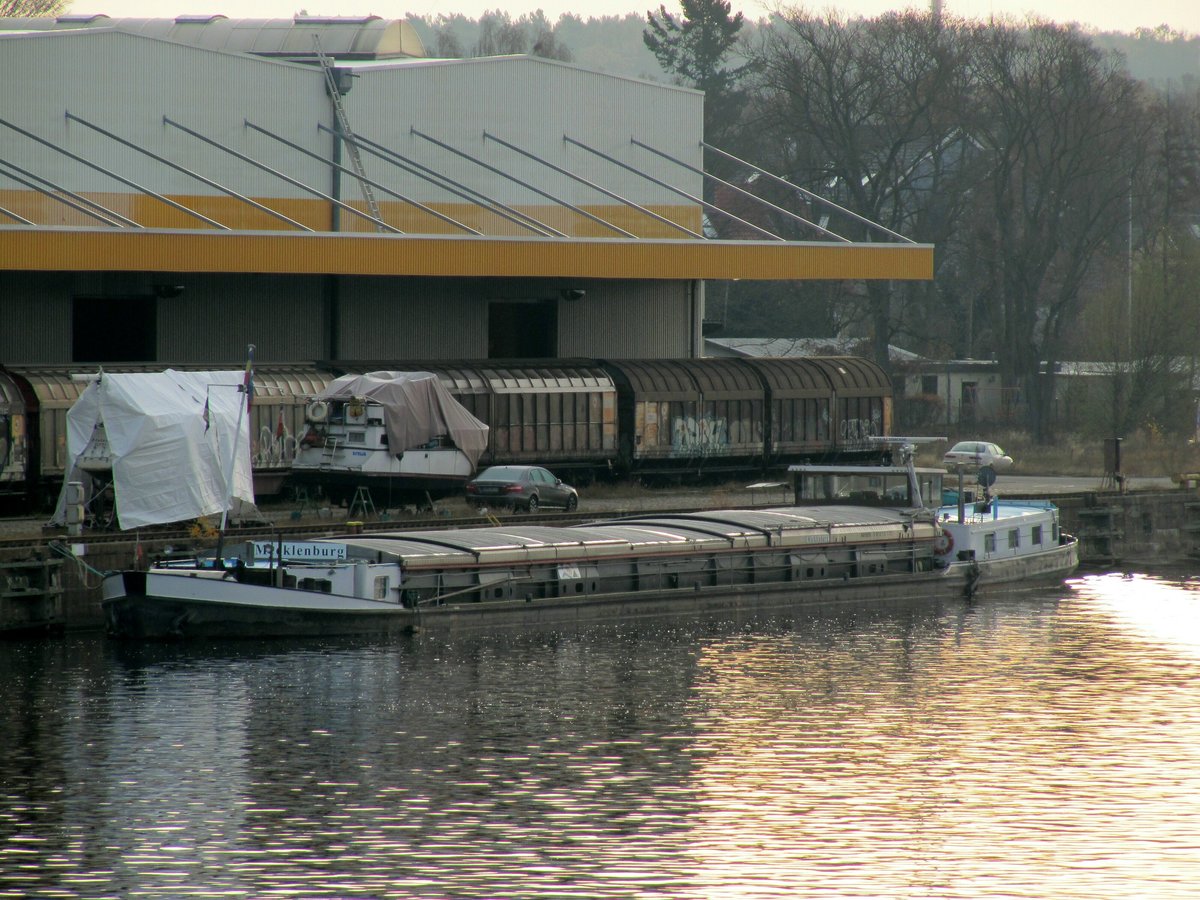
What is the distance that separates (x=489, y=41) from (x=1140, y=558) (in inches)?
5270

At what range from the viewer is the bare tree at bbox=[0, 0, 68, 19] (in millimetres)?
125375

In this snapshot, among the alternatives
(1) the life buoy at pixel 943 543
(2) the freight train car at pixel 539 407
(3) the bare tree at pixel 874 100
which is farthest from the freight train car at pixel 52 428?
(3) the bare tree at pixel 874 100

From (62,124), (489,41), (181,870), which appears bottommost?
(181,870)

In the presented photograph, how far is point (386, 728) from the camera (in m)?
35.1

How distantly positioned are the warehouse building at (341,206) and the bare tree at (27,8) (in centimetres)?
4952

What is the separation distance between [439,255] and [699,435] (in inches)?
473

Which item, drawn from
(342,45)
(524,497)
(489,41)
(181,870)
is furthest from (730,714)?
(489,41)

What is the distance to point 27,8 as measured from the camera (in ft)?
417

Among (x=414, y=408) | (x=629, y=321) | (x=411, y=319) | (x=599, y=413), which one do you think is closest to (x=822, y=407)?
(x=629, y=321)

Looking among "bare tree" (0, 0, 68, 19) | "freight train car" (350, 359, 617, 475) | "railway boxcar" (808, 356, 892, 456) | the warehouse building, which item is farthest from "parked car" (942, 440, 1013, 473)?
"bare tree" (0, 0, 68, 19)

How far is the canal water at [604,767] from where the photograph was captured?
26656 mm

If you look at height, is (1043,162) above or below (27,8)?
below

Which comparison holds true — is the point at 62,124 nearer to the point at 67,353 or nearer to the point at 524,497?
the point at 67,353

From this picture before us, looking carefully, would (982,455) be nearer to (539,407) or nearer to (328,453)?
(539,407)
